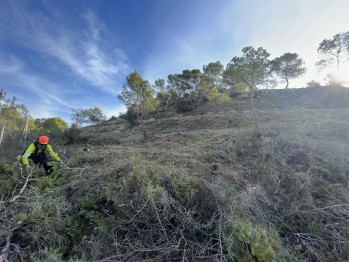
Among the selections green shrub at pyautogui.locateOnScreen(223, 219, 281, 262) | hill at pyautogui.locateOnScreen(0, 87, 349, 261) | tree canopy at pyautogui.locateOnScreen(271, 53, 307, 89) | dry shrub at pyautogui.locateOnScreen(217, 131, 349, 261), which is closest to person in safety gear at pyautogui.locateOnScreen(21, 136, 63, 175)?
hill at pyautogui.locateOnScreen(0, 87, 349, 261)

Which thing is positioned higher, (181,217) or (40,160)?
(40,160)

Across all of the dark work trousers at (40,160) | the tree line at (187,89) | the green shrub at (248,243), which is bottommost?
the green shrub at (248,243)

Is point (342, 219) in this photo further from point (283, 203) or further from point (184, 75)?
point (184, 75)

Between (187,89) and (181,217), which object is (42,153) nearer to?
(181,217)

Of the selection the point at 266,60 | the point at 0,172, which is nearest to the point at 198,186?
the point at 0,172

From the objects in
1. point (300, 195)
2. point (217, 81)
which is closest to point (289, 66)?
point (217, 81)

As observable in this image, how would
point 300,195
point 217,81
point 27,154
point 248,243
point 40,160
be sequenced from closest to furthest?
point 248,243 → point 300,195 → point 27,154 → point 40,160 → point 217,81

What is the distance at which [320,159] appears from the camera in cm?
530

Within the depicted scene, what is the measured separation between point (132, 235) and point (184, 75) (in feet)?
98.6

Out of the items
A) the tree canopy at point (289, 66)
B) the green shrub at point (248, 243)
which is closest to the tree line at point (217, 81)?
the tree canopy at point (289, 66)

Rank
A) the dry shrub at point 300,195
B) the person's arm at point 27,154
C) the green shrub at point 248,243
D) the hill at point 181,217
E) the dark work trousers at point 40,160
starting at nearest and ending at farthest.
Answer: the green shrub at point 248,243 → the hill at point 181,217 → the dry shrub at point 300,195 → the person's arm at point 27,154 → the dark work trousers at point 40,160

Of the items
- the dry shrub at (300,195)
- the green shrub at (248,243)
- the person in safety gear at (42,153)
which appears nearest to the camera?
the green shrub at (248,243)

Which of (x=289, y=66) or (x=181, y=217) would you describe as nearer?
(x=181, y=217)

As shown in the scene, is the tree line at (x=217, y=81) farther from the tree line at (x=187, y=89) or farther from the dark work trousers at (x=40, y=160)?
the dark work trousers at (x=40, y=160)
